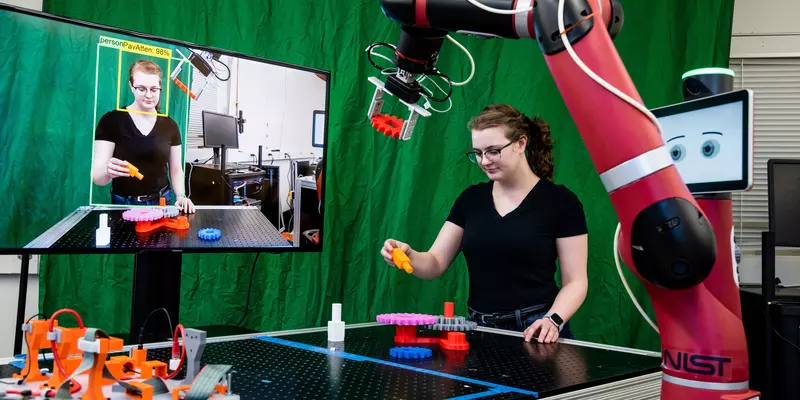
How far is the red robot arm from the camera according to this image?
0.74 metres

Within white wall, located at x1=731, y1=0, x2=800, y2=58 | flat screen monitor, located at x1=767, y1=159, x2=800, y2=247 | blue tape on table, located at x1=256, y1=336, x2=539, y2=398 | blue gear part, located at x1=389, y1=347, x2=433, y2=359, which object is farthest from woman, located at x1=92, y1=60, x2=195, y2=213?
white wall, located at x1=731, y1=0, x2=800, y2=58

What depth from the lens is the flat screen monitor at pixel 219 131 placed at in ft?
6.05

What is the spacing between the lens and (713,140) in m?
0.82

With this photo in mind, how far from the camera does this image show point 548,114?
259 cm

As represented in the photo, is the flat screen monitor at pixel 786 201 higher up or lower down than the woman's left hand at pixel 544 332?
higher up

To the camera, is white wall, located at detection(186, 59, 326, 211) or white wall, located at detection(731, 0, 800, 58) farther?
white wall, located at detection(731, 0, 800, 58)

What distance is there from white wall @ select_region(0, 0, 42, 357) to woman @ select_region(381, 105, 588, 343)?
1.38 m

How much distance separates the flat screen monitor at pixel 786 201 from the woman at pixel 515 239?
103 centimetres

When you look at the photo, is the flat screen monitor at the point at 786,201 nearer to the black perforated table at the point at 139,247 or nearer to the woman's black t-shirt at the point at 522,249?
the woman's black t-shirt at the point at 522,249

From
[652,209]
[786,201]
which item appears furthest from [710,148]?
[786,201]

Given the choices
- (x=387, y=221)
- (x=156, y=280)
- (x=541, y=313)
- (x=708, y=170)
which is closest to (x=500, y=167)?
(x=541, y=313)

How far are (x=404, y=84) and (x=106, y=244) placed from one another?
→ 93cm

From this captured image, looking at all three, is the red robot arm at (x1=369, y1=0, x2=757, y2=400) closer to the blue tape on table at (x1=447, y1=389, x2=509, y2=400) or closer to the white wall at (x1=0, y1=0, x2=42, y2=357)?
the blue tape on table at (x1=447, y1=389, x2=509, y2=400)

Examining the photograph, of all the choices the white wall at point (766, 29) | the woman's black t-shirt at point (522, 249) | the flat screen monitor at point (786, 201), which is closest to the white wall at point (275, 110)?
the woman's black t-shirt at point (522, 249)
